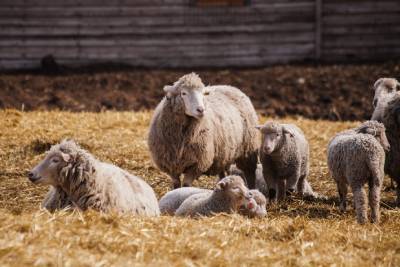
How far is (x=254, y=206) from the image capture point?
355 inches

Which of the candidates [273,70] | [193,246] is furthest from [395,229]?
[273,70]

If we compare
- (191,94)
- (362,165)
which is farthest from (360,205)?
(191,94)

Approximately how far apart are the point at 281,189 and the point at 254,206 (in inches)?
74.5

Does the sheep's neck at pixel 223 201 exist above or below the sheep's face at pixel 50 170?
below

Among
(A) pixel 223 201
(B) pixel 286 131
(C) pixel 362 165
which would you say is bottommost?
(A) pixel 223 201

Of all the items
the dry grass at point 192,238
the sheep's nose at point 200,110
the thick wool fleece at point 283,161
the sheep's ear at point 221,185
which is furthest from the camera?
the thick wool fleece at point 283,161

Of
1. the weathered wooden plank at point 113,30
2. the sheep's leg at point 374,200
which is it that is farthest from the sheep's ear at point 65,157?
the weathered wooden plank at point 113,30

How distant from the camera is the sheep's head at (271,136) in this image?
10.5 metres

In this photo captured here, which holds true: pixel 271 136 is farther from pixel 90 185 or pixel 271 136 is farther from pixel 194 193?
pixel 90 185

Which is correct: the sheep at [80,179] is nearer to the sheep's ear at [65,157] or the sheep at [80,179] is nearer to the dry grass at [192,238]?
the sheep's ear at [65,157]

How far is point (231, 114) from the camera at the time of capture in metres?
11.4

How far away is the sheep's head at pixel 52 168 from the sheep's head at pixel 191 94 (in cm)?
245

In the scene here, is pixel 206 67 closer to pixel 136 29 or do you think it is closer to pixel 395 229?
pixel 136 29

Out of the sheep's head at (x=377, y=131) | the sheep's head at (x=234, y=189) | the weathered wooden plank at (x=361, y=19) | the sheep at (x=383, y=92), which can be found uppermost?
the weathered wooden plank at (x=361, y=19)
